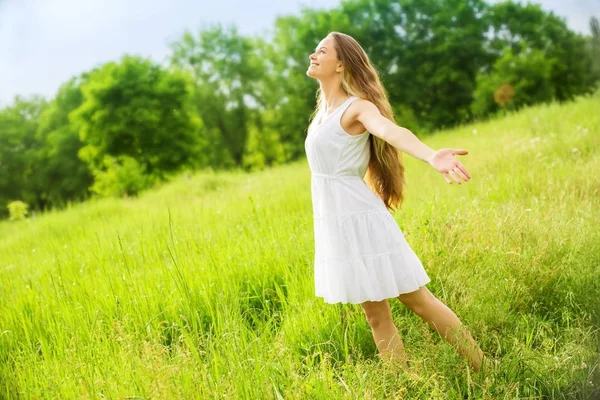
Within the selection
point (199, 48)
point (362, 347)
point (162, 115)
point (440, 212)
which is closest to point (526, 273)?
point (440, 212)

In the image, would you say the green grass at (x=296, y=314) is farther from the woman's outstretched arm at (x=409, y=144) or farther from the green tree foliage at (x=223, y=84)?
the green tree foliage at (x=223, y=84)

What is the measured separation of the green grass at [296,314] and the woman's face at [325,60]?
1.13 metres

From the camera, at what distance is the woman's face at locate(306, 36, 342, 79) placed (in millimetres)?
2578

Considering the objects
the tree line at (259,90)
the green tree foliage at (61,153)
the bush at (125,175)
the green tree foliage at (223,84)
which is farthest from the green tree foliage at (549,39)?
the green tree foliage at (61,153)

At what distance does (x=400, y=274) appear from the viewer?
245 centimetres

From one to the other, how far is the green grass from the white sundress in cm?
33

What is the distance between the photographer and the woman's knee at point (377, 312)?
2.59m

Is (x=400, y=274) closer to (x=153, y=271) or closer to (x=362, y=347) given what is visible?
(x=362, y=347)

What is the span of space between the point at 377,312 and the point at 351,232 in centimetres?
40

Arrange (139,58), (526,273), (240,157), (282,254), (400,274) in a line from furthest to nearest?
(240,157), (139,58), (282,254), (526,273), (400,274)

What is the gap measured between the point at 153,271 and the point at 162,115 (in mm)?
20361

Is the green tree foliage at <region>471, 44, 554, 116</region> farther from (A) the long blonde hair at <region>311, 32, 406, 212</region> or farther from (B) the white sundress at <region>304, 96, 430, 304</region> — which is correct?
(B) the white sundress at <region>304, 96, 430, 304</region>

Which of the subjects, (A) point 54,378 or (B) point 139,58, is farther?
(B) point 139,58

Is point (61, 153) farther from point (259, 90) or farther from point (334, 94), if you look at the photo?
point (334, 94)
